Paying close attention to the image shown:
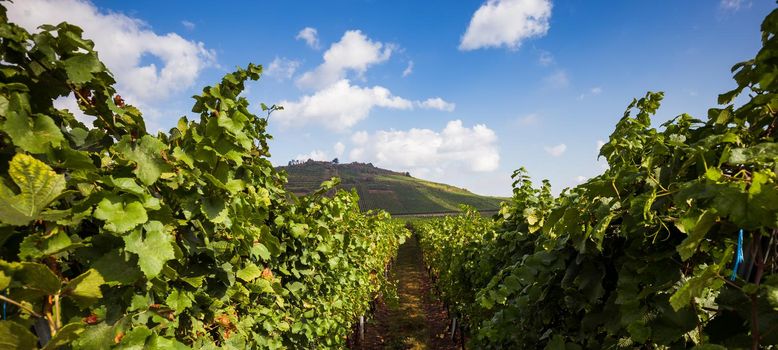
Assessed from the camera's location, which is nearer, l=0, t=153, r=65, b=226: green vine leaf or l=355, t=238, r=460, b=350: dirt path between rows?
l=0, t=153, r=65, b=226: green vine leaf

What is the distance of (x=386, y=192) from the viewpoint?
422 feet

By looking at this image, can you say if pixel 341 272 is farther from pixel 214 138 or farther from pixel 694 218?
pixel 694 218

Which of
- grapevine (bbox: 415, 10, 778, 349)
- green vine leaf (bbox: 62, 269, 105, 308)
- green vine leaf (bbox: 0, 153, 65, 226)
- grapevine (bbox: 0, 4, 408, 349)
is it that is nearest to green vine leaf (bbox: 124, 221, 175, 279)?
grapevine (bbox: 0, 4, 408, 349)

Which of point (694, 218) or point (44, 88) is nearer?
point (694, 218)

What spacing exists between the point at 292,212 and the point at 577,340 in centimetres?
314

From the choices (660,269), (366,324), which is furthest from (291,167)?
(660,269)

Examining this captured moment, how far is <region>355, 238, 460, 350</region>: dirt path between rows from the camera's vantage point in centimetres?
995

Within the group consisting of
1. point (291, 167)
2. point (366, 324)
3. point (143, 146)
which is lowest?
point (366, 324)

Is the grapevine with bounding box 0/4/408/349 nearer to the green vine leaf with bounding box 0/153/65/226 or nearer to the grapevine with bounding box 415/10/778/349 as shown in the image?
the green vine leaf with bounding box 0/153/65/226

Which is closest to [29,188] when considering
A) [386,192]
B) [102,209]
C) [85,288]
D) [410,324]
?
[102,209]

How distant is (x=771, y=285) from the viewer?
1012mm

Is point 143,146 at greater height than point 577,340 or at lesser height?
greater

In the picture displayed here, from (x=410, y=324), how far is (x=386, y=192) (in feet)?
383

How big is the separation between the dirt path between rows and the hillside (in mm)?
72912
